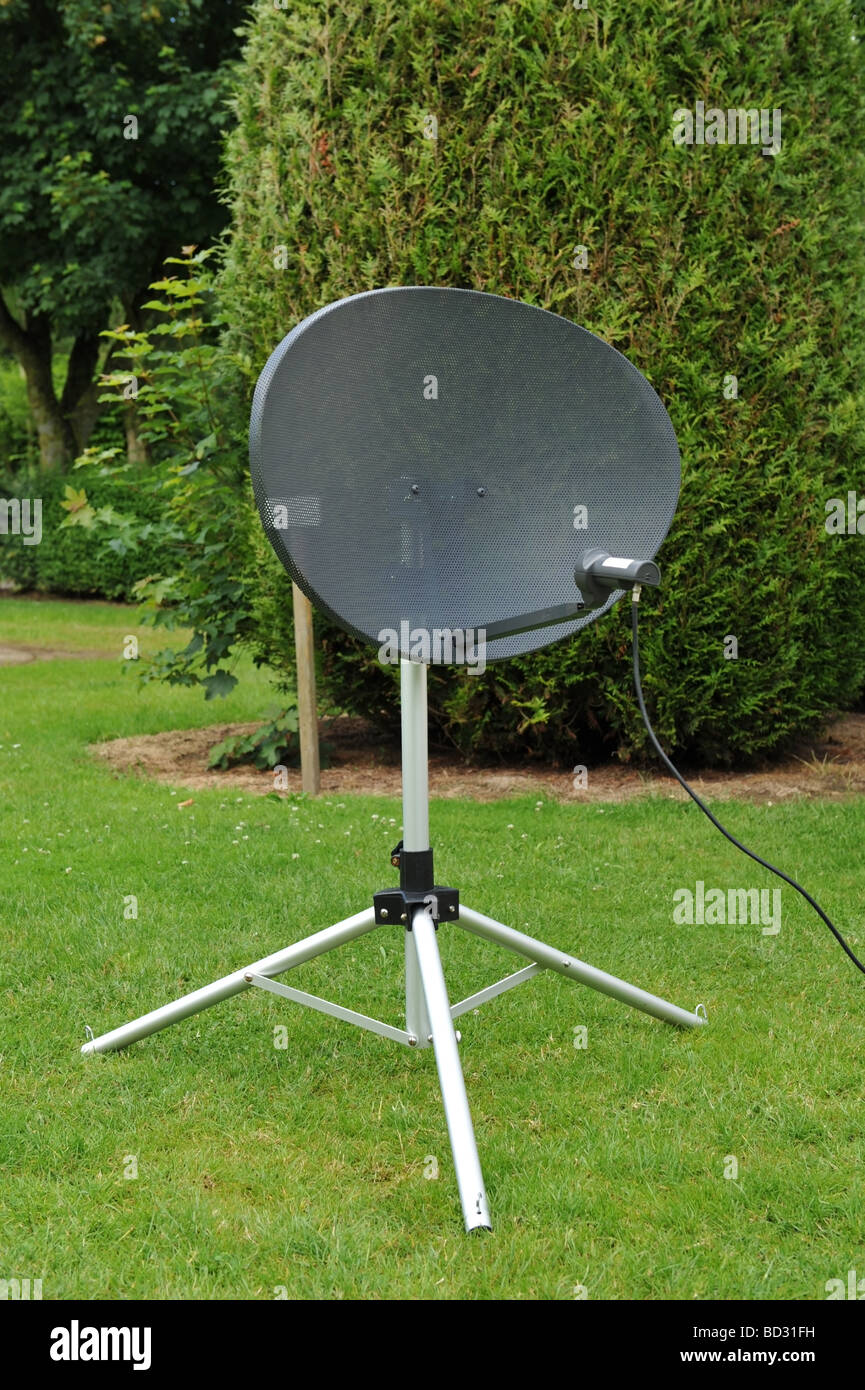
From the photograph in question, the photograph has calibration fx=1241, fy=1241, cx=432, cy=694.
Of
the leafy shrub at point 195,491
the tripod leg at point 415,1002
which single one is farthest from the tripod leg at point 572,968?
the leafy shrub at point 195,491

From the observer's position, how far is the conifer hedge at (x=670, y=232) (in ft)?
15.5

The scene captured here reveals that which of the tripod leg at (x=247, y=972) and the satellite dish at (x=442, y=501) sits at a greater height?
the satellite dish at (x=442, y=501)

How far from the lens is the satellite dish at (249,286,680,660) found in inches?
87.8

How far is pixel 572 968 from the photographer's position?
8.55ft

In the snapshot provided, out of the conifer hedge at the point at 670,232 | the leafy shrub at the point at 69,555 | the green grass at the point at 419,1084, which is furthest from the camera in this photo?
the leafy shrub at the point at 69,555

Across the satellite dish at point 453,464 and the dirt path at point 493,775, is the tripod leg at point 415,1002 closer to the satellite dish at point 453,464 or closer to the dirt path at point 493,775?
the satellite dish at point 453,464

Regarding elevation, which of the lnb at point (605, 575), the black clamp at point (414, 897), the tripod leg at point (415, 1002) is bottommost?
the tripod leg at point (415, 1002)

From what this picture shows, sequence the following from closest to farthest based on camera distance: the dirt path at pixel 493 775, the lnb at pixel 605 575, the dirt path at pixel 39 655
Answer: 1. the lnb at pixel 605 575
2. the dirt path at pixel 493 775
3. the dirt path at pixel 39 655

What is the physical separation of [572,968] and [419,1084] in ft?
1.31

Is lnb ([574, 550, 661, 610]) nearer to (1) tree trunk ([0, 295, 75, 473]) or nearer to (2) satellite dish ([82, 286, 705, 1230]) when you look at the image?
(2) satellite dish ([82, 286, 705, 1230])

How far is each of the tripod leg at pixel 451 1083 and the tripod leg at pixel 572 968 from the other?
0.15 metres

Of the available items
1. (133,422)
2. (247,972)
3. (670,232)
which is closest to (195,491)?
(670,232)

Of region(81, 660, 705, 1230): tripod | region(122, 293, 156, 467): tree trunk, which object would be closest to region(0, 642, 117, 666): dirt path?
region(122, 293, 156, 467): tree trunk
